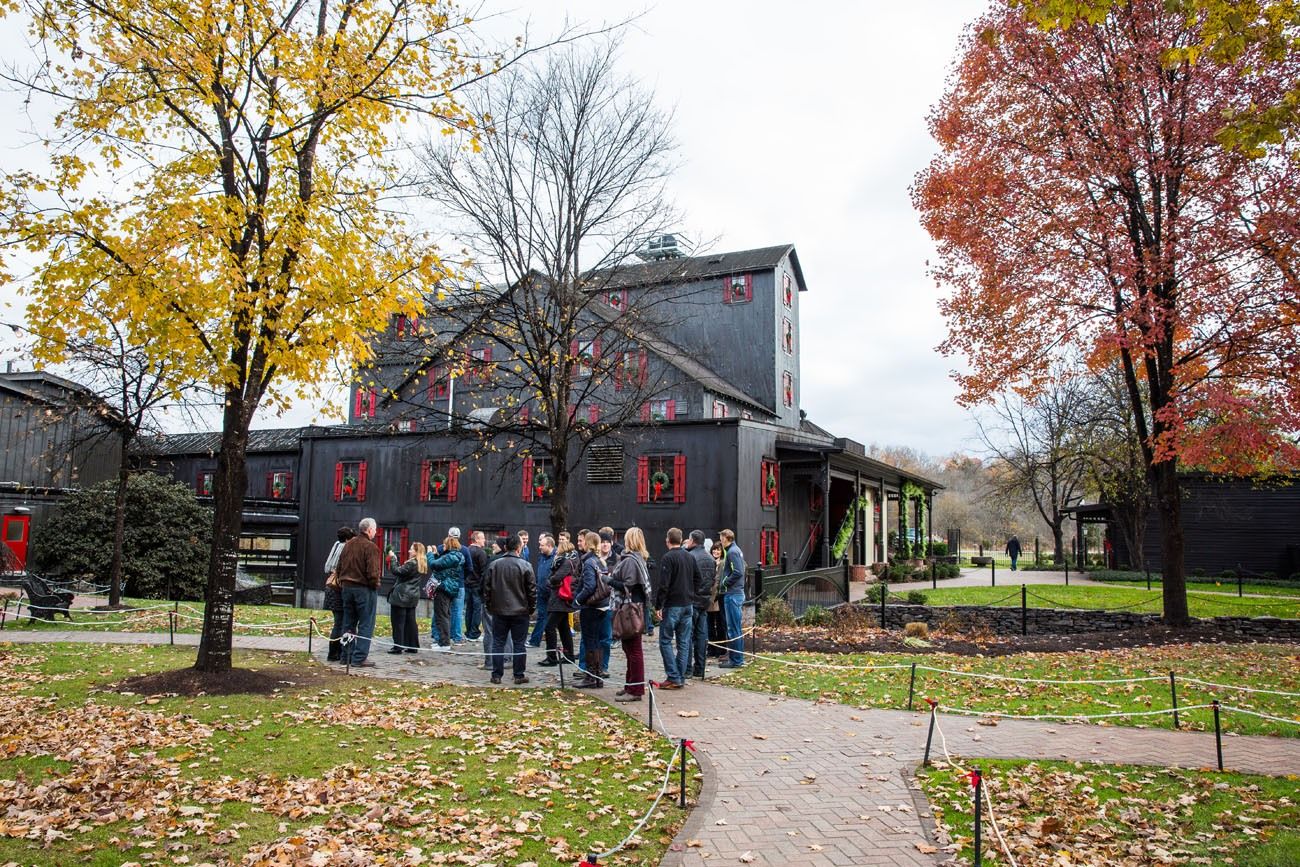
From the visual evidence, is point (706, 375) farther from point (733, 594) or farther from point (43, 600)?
point (43, 600)

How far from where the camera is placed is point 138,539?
80.2 ft

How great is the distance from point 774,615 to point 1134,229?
10.3m

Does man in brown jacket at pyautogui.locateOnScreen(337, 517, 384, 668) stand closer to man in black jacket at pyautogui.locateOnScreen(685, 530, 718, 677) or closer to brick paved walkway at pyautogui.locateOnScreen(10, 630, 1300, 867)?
brick paved walkway at pyautogui.locateOnScreen(10, 630, 1300, 867)

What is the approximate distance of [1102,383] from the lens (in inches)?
1266

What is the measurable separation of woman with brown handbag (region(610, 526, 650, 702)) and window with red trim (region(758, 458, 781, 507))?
1528 cm

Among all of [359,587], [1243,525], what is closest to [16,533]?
[359,587]

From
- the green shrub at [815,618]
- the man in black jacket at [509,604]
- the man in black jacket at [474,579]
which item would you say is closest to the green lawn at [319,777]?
the man in black jacket at [509,604]

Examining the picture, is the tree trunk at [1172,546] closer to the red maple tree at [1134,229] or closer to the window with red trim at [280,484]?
the red maple tree at [1134,229]

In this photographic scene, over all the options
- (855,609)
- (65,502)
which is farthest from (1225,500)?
(65,502)

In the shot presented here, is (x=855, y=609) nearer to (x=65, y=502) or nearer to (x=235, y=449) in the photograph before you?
(x=235, y=449)

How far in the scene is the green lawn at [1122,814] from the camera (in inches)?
199

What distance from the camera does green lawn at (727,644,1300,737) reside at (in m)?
9.18

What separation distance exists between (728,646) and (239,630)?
8.54m

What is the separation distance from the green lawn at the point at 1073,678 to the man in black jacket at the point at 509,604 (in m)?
2.80
